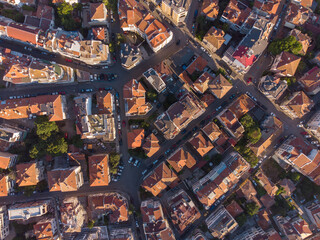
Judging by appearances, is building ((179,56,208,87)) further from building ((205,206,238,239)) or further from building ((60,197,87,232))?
building ((60,197,87,232))

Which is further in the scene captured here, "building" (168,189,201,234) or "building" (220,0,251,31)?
"building" (220,0,251,31)

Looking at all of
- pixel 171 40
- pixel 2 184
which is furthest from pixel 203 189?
pixel 2 184

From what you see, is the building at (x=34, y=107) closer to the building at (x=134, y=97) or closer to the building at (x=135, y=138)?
the building at (x=134, y=97)

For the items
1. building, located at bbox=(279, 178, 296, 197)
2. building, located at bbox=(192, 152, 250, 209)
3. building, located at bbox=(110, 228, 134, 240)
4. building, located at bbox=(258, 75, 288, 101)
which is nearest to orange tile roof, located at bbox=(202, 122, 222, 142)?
building, located at bbox=(192, 152, 250, 209)

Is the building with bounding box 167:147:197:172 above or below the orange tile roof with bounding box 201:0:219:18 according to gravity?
below

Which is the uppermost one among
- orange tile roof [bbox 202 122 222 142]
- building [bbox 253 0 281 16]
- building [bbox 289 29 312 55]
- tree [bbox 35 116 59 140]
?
building [bbox 253 0 281 16]

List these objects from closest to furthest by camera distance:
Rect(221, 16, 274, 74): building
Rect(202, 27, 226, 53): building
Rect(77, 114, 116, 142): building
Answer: Rect(221, 16, 274, 74): building < Rect(77, 114, 116, 142): building < Rect(202, 27, 226, 53): building

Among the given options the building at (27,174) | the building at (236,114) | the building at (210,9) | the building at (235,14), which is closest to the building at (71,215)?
the building at (27,174)
